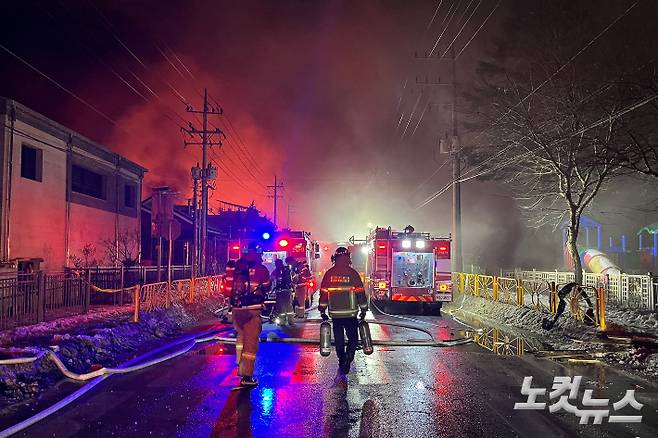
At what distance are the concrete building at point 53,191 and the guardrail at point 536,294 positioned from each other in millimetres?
15379

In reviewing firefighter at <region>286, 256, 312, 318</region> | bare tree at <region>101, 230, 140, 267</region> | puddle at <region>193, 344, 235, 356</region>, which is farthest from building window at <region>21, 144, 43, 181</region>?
puddle at <region>193, 344, 235, 356</region>

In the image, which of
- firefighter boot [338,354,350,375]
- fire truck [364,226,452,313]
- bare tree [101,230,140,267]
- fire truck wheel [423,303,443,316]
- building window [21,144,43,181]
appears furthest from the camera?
bare tree [101,230,140,267]

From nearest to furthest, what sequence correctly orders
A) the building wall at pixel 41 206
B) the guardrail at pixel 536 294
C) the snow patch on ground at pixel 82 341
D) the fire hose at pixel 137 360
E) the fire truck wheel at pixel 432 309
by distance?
the fire hose at pixel 137 360, the snow patch on ground at pixel 82 341, the guardrail at pixel 536 294, the fire truck wheel at pixel 432 309, the building wall at pixel 41 206

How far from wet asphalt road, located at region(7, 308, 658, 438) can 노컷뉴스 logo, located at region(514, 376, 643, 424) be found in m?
0.11

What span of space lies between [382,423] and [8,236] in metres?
16.8

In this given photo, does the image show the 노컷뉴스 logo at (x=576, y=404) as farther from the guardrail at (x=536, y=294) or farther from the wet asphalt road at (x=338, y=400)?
the guardrail at (x=536, y=294)

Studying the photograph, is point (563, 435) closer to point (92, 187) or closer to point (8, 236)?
point (8, 236)

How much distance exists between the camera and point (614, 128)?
50.0ft

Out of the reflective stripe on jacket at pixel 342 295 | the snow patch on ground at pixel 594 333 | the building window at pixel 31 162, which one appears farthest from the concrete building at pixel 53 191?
the snow patch on ground at pixel 594 333

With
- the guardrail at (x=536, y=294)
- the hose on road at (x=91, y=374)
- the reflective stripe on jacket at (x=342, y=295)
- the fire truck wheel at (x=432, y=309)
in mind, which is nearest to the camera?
the hose on road at (x=91, y=374)

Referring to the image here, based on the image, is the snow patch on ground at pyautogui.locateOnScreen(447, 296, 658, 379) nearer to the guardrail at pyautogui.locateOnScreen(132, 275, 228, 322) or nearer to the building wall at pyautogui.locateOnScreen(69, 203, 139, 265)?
the guardrail at pyautogui.locateOnScreen(132, 275, 228, 322)

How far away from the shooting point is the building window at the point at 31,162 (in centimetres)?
1917

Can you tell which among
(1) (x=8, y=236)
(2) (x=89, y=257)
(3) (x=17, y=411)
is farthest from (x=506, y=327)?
(2) (x=89, y=257)

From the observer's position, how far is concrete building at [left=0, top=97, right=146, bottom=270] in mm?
17719
